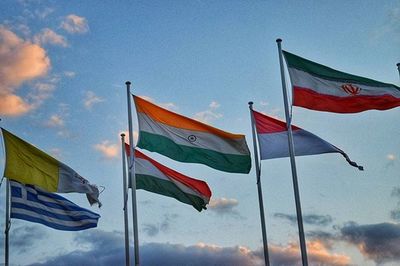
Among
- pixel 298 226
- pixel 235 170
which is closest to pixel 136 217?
pixel 235 170

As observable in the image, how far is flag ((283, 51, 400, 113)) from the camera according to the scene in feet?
72.7

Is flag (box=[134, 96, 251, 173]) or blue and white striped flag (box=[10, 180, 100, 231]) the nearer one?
flag (box=[134, 96, 251, 173])

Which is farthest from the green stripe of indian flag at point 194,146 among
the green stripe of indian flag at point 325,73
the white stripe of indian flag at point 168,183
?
the green stripe of indian flag at point 325,73

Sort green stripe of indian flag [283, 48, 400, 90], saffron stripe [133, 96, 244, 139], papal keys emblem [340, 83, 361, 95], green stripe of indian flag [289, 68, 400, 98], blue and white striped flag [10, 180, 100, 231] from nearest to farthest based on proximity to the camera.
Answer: green stripe of indian flag [289, 68, 400, 98] → papal keys emblem [340, 83, 361, 95] → green stripe of indian flag [283, 48, 400, 90] → saffron stripe [133, 96, 244, 139] → blue and white striped flag [10, 180, 100, 231]

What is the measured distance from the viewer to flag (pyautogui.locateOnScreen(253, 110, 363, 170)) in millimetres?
23922

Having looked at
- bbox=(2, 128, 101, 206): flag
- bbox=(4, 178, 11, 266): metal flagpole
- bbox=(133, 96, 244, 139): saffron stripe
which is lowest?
bbox=(4, 178, 11, 266): metal flagpole

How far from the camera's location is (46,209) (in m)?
25.5

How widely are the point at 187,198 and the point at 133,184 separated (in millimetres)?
3266

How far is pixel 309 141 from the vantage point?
950 inches

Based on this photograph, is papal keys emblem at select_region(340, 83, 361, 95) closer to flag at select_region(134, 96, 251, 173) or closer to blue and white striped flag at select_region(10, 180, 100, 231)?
flag at select_region(134, 96, 251, 173)

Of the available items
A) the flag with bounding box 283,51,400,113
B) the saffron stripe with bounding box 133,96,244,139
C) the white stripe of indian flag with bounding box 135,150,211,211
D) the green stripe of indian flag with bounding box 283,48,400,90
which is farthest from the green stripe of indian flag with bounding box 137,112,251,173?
the green stripe of indian flag with bounding box 283,48,400,90

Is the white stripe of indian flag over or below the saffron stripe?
below

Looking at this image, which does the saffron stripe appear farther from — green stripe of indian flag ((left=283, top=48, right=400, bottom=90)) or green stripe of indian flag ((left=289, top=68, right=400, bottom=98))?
green stripe of indian flag ((left=283, top=48, right=400, bottom=90))

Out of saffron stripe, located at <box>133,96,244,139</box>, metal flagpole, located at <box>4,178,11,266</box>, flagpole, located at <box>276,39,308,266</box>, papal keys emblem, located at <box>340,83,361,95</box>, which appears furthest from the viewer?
metal flagpole, located at <box>4,178,11,266</box>
